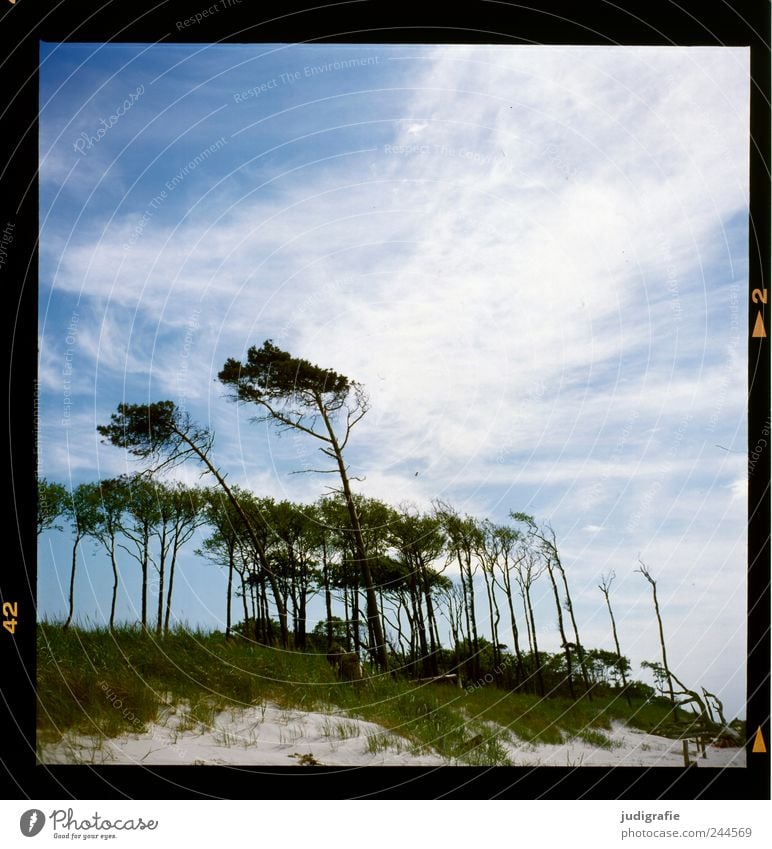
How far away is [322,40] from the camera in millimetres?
5918

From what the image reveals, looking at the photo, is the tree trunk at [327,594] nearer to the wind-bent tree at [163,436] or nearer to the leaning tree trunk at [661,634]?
the wind-bent tree at [163,436]

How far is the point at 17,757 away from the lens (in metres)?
5.70

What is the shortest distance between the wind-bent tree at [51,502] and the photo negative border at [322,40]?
0.13m

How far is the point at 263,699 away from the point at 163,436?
232 cm

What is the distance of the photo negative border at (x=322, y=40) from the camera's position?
566 centimetres

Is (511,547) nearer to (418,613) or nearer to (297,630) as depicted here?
(418,613)

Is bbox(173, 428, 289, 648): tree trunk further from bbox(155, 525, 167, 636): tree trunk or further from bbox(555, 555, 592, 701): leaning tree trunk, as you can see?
bbox(555, 555, 592, 701): leaning tree trunk

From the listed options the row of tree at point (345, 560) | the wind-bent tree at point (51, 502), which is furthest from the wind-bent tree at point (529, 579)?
the wind-bent tree at point (51, 502)

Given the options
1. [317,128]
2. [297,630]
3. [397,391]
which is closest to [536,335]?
[397,391]
